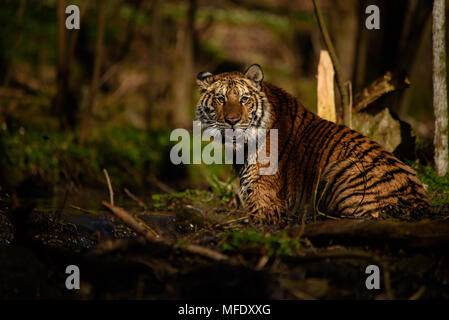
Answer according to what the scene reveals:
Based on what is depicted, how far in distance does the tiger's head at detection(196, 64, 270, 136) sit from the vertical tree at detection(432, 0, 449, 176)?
86.0 inches

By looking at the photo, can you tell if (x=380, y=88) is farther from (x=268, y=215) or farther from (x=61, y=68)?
(x=61, y=68)

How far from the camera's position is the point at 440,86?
21.0ft

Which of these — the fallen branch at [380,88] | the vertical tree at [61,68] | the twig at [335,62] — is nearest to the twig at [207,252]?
the twig at [335,62]

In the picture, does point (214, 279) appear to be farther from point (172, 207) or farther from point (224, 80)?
point (172, 207)

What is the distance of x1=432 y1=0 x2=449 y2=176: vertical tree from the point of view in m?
6.32

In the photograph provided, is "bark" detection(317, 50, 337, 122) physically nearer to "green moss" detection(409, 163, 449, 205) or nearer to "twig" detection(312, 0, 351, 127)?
"twig" detection(312, 0, 351, 127)

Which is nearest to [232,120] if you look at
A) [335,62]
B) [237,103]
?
[237,103]

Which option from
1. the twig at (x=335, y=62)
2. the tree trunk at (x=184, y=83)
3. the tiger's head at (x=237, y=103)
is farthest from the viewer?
the tree trunk at (x=184, y=83)

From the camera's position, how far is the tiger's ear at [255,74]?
19.5 ft

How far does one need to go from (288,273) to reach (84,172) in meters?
6.63

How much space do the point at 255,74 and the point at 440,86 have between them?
2.36 meters

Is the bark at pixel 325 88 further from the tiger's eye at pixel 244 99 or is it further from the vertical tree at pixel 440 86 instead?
the tiger's eye at pixel 244 99

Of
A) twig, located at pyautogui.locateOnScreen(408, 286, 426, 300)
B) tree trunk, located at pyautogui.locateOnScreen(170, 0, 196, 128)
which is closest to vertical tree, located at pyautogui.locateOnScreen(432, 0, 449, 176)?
twig, located at pyautogui.locateOnScreen(408, 286, 426, 300)
